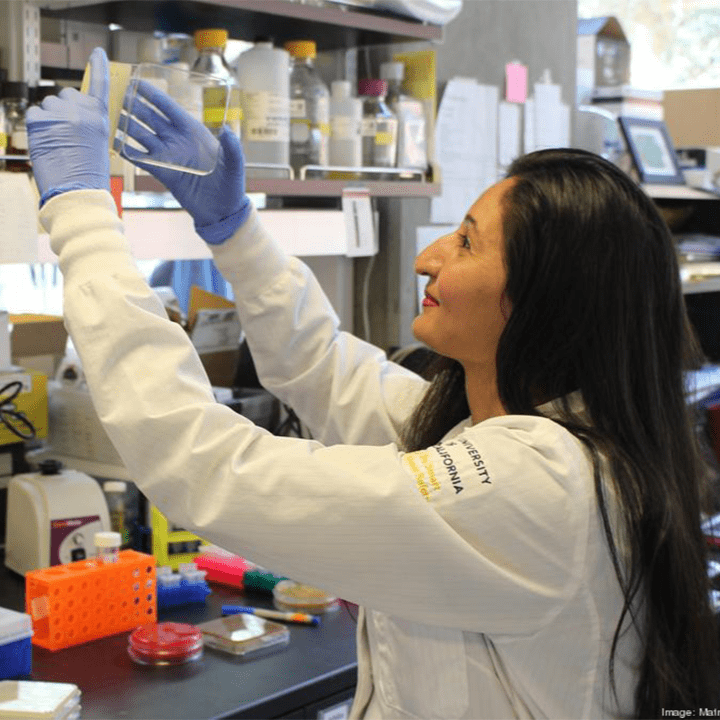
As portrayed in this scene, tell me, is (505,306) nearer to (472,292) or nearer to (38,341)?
(472,292)

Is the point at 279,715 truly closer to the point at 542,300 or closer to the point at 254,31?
the point at 542,300

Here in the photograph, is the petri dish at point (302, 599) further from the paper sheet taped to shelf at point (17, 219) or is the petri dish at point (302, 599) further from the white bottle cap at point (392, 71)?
the white bottle cap at point (392, 71)

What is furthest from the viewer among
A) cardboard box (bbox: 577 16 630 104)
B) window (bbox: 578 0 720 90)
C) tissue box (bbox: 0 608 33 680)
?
window (bbox: 578 0 720 90)

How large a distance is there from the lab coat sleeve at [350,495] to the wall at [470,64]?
1.65m

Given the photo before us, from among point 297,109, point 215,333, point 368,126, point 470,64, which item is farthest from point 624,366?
point 470,64

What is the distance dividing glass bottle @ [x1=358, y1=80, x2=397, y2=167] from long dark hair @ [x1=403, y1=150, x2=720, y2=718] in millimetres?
1112

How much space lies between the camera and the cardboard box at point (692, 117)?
4020 millimetres

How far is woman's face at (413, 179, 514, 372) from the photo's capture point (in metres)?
1.36

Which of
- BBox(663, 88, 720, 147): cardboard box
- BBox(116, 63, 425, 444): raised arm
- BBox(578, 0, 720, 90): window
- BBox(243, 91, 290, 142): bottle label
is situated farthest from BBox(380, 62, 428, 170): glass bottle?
BBox(578, 0, 720, 90): window

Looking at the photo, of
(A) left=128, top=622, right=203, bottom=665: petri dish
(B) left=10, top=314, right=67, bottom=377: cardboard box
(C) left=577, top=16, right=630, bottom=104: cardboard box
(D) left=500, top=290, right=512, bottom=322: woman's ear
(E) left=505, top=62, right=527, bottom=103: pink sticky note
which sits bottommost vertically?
(A) left=128, top=622, right=203, bottom=665: petri dish

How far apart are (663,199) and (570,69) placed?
0.70m

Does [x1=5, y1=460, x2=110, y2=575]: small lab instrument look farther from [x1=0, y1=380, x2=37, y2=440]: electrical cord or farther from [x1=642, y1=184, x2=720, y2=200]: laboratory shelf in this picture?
[x1=642, y1=184, x2=720, y2=200]: laboratory shelf

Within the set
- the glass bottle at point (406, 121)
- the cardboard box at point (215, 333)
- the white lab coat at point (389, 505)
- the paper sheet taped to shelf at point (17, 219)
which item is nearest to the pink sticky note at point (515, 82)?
the glass bottle at point (406, 121)

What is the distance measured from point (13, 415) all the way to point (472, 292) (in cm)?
111
